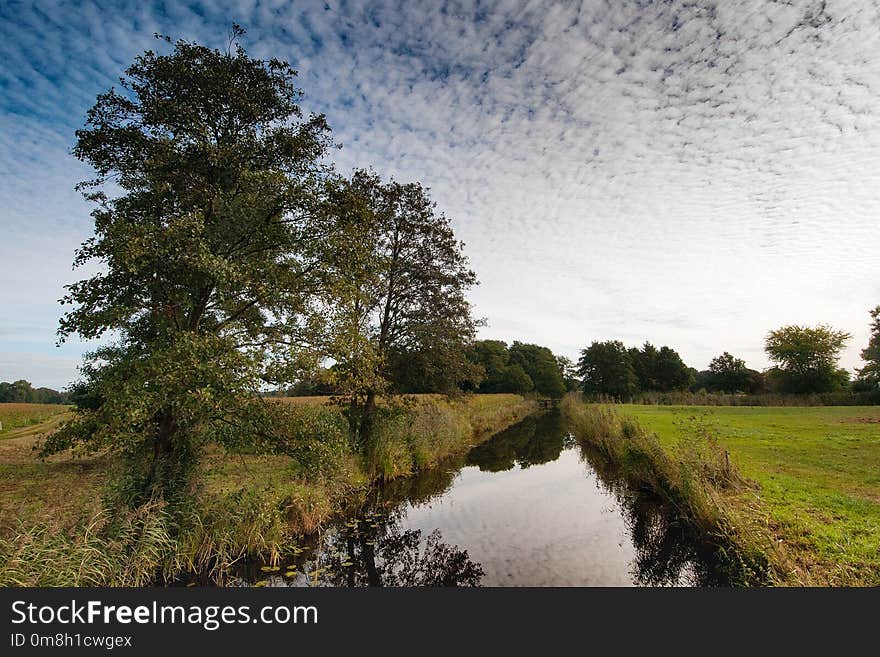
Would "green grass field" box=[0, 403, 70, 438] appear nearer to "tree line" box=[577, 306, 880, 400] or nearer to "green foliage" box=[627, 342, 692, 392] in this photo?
"tree line" box=[577, 306, 880, 400]

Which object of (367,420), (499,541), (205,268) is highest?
(205,268)

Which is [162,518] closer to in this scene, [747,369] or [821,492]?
[821,492]

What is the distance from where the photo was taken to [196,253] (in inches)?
284

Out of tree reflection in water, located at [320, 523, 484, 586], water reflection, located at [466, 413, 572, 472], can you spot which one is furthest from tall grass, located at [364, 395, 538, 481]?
tree reflection in water, located at [320, 523, 484, 586]

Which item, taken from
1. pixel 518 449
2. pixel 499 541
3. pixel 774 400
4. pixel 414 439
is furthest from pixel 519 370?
pixel 499 541

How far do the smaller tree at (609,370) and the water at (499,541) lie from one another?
229ft

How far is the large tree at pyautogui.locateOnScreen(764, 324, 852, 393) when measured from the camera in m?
61.7

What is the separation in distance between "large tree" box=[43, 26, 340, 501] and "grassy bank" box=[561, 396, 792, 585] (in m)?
8.85

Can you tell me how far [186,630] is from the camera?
4.88 m

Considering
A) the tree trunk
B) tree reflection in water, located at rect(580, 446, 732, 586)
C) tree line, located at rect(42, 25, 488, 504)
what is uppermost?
tree line, located at rect(42, 25, 488, 504)

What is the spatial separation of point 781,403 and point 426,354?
150 feet

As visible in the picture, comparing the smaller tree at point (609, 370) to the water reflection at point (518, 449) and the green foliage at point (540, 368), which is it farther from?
the water reflection at point (518, 449)

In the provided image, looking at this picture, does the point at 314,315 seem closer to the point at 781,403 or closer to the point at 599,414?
the point at 599,414

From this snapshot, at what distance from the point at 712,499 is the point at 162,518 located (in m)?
10.9
